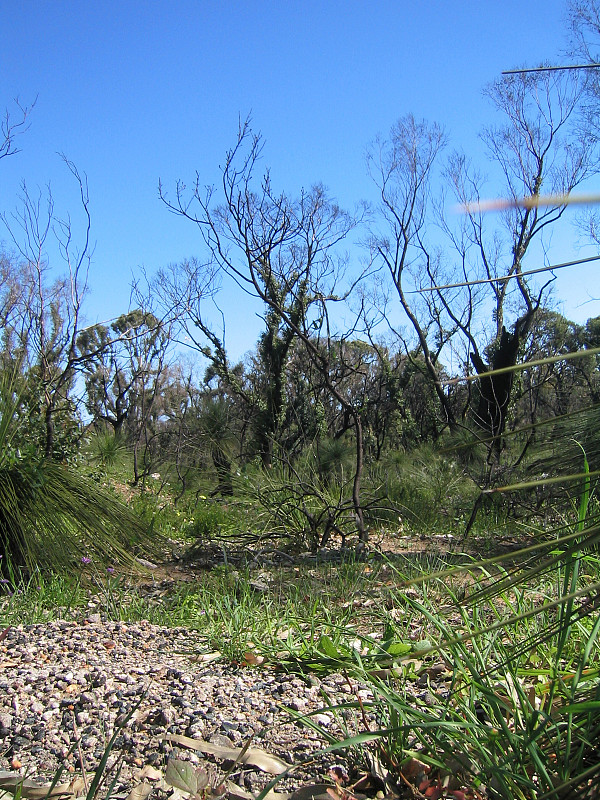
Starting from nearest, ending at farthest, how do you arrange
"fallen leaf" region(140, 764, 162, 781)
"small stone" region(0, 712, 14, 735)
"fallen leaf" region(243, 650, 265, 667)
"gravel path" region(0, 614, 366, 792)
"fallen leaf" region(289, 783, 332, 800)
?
1. "fallen leaf" region(289, 783, 332, 800)
2. "fallen leaf" region(140, 764, 162, 781)
3. "gravel path" region(0, 614, 366, 792)
4. "small stone" region(0, 712, 14, 735)
5. "fallen leaf" region(243, 650, 265, 667)

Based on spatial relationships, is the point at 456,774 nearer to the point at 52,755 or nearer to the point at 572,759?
the point at 572,759

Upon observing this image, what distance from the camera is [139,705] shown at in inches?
69.7

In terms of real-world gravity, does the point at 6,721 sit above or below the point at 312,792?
above

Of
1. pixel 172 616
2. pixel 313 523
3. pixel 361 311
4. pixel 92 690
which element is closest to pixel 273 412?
pixel 361 311

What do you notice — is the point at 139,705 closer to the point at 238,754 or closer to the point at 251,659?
the point at 238,754

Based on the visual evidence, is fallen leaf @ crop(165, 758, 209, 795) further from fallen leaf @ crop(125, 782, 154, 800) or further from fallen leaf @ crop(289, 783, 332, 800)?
fallen leaf @ crop(289, 783, 332, 800)

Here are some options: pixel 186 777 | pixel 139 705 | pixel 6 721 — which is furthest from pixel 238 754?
pixel 6 721

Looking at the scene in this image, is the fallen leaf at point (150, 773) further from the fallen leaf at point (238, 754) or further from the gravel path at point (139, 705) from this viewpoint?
the fallen leaf at point (238, 754)

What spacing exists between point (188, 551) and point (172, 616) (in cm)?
186

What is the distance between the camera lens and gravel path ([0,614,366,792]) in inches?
65.3

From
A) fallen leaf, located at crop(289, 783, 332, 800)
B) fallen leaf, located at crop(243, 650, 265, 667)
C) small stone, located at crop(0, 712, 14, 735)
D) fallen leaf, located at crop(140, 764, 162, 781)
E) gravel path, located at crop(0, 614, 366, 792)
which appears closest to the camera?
fallen leaf, located at crop(289, 783, 332, 800)

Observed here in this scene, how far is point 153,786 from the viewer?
150cm

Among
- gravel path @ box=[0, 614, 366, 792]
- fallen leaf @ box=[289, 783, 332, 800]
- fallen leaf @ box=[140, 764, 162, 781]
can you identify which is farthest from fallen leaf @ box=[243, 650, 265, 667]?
fallen leaf @ box=[289, 783, 332, 800]

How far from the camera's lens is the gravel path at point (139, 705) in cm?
166
